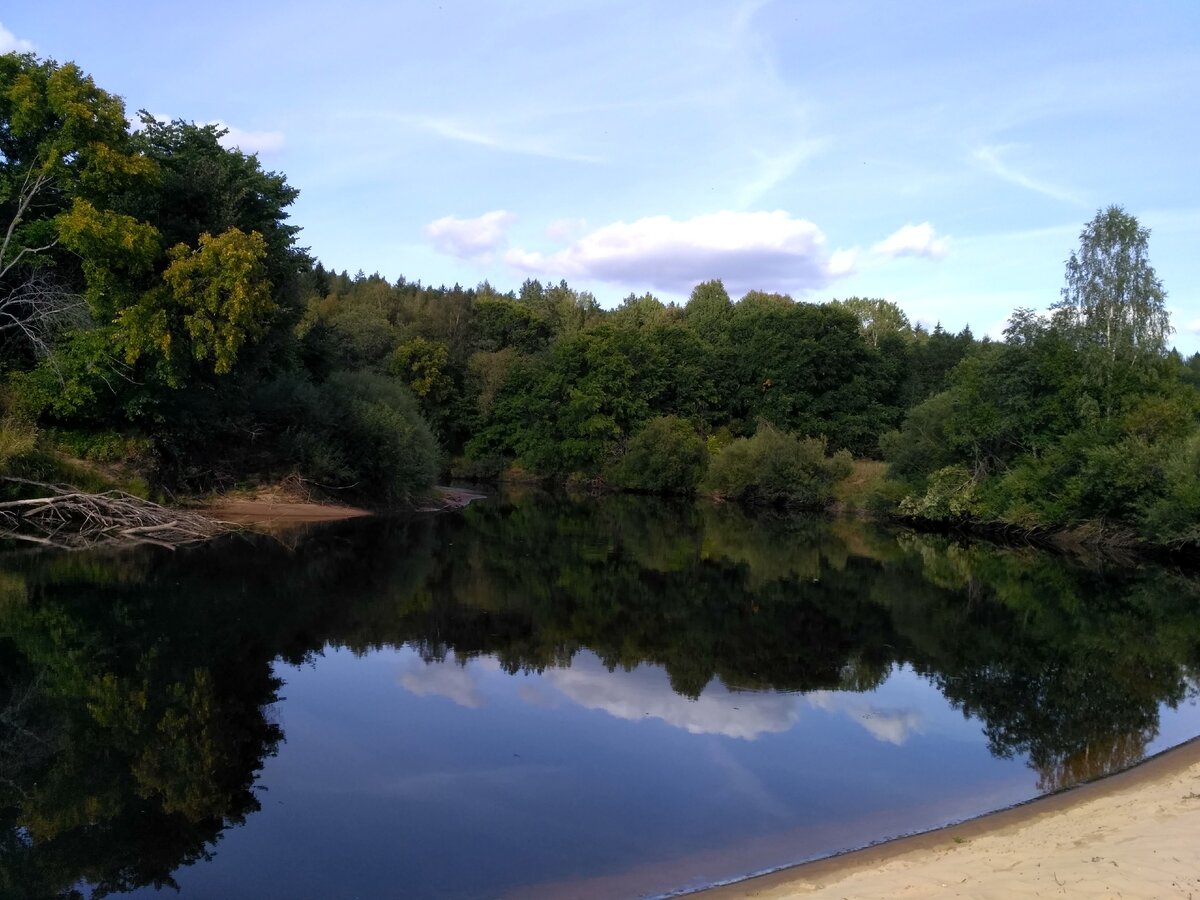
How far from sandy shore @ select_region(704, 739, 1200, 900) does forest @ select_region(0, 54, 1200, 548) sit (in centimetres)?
2412

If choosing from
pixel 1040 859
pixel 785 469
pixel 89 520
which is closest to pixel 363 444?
pixel 89 520

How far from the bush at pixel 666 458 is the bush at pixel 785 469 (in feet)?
14.2

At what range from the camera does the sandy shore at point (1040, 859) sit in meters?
6.43

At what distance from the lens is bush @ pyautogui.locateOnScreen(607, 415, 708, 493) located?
62094mm

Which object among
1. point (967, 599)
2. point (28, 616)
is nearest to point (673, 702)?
point (28, 616)

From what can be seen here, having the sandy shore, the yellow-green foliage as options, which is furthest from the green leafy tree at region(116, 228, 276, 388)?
the sandy shore

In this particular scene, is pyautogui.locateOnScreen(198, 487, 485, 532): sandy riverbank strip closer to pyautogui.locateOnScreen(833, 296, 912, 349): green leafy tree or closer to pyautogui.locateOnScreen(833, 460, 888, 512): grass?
pyautogui.locateOnScreen(833, 460, 888, 512): grass

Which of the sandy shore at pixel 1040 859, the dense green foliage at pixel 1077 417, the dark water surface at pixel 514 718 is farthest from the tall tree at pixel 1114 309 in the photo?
the sandy shore at pixel 1040 859

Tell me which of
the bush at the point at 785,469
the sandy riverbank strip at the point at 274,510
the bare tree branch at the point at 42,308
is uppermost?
the bare tree branch at the point at 42,308

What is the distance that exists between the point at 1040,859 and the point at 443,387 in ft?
211

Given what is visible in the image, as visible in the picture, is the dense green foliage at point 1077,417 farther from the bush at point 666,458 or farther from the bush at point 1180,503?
the bush at point 666,458

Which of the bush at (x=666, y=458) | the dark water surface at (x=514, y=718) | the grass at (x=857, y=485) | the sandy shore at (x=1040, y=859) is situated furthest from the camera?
the bush at (x=666, y=458)

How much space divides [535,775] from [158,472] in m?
26.5

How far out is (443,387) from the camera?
69312 millimetres
